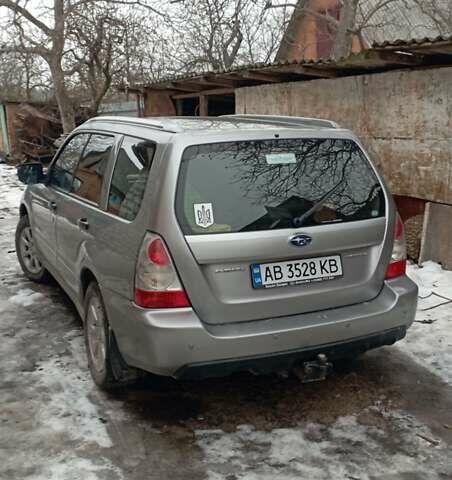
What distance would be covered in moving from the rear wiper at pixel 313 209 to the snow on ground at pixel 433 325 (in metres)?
1.59

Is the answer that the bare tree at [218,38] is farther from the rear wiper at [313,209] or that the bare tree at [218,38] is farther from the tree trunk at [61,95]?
the rear wiper at [313,209]

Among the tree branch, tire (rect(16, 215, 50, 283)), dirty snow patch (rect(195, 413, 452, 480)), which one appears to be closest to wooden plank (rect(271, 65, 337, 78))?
tire (rect(16, 215, 50, 283))

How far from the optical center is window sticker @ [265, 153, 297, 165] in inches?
120

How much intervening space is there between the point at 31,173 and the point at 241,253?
3.21 meters

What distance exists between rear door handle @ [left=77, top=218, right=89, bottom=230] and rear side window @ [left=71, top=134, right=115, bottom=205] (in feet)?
0.47

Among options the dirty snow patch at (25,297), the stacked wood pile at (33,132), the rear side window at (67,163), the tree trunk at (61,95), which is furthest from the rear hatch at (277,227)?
the stacked wood pile at (33,132)

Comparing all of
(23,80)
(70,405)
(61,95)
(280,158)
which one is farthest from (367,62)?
(23,80)

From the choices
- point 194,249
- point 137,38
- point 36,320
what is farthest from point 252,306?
point 137,38

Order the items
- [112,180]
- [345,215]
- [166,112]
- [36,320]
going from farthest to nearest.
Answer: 1. [166,112]
2. [36,320]
3. [112,180]
4. [345,215]

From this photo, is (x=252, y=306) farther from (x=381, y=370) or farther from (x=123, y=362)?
(x=381, y=370)

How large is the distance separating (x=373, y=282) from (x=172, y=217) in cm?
124

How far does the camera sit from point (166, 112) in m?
14.2

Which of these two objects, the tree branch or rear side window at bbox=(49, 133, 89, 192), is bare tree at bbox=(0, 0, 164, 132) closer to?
the tree branch

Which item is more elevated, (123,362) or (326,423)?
(123,362)
